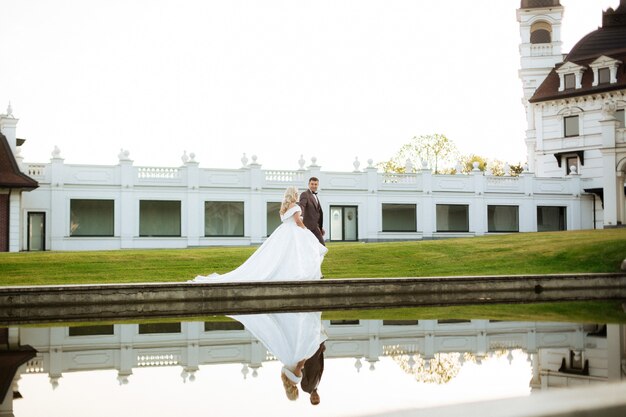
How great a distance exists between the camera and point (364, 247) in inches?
1151

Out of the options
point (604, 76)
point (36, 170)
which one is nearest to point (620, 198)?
point (604, 76)

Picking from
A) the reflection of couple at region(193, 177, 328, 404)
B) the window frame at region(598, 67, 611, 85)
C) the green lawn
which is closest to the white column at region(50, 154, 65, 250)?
the green lawn

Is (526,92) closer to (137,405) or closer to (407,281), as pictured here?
(407,281)

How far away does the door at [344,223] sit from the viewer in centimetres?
4544

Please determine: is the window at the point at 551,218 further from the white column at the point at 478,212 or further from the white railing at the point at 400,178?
the white railing at the point at 400,178

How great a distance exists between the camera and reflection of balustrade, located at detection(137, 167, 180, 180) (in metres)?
41.4

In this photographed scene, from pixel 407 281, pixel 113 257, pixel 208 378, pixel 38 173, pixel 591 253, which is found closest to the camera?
pixel 208 378

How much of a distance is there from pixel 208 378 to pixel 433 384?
7.03 feet

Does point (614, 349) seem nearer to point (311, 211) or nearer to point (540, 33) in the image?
point (311, 211)

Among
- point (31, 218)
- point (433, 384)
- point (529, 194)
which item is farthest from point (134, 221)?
point (433, 384)

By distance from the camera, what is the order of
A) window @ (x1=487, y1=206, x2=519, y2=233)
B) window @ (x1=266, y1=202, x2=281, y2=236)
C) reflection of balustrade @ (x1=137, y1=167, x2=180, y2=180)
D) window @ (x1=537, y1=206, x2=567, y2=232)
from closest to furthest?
reflection of balustrade @ (x1=137, y1=167, x2=180, y2=180)
window @ (x1=266, y1=202, x2=281, y2=236)
window @ (x1=487, y1=206, x2=519, y2=233)
window @ (x1=537, y1=206, x2=567, y2=232)

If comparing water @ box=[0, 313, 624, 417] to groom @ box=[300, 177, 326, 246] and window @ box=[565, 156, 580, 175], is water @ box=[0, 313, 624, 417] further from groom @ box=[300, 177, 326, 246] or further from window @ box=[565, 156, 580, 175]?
window @ box=[565, 156, 580, 175]

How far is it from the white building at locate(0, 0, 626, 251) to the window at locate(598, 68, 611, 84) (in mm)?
67

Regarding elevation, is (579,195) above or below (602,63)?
below
